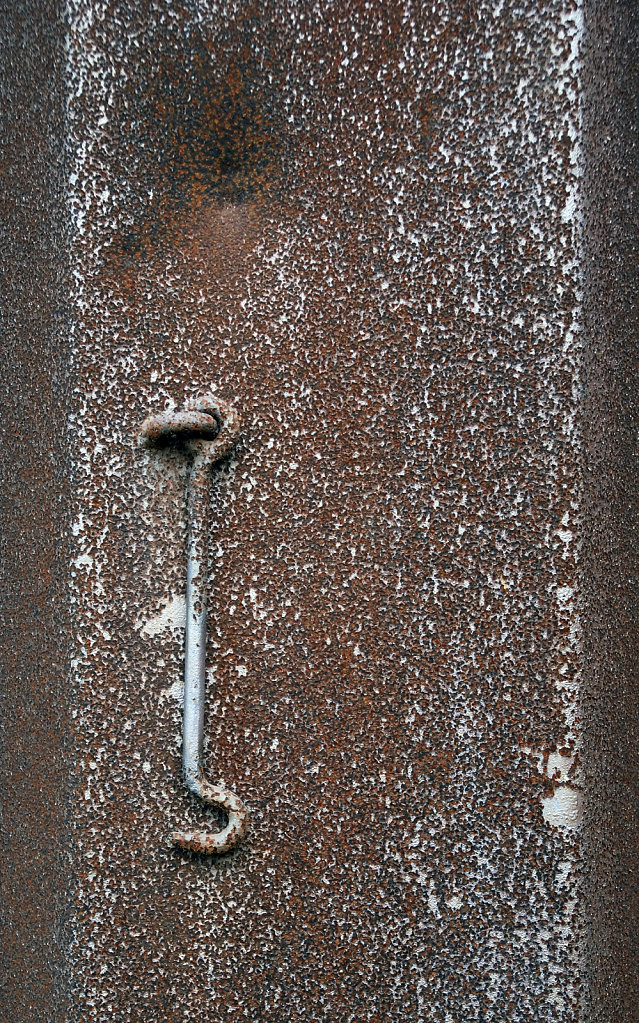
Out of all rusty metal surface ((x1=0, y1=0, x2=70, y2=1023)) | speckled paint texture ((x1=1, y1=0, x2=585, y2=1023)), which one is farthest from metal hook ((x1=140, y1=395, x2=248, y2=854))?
rusty metal surface ((x1=0, y1=0, x2=70, y2=1023))

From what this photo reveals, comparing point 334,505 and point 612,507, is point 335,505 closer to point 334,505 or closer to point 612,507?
point 334,505

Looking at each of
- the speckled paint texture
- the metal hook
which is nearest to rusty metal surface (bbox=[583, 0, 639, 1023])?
the speckled paint texture

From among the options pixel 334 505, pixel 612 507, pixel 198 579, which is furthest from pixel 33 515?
pixel 612 507

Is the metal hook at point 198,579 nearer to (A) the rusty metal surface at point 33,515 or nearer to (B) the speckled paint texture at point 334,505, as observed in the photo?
(B) the speckled paint texture at point 334,505

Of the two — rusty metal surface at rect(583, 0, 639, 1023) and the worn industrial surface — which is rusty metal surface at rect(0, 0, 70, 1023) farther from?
rusty metal surface at rect(583, 0, 639, 1023)

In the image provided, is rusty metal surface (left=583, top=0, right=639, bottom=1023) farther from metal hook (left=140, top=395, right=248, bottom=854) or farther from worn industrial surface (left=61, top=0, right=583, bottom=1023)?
metal hook (left=140, top=395, right=248, bottom=854)

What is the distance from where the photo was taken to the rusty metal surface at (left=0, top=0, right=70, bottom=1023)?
2.41 ft

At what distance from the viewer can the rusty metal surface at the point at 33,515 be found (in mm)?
734

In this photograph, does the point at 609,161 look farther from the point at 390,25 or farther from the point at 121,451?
the point at 121,451

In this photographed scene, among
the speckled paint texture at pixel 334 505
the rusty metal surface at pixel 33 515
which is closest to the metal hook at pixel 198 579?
the speckled paint texture at pixel 334 505

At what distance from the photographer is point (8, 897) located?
2.57 feet

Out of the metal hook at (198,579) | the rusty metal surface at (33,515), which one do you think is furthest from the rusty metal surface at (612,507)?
the rusty metal surface at (33,515)

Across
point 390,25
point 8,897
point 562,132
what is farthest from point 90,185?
point 8,897

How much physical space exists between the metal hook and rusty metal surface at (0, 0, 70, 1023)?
0.40ft
